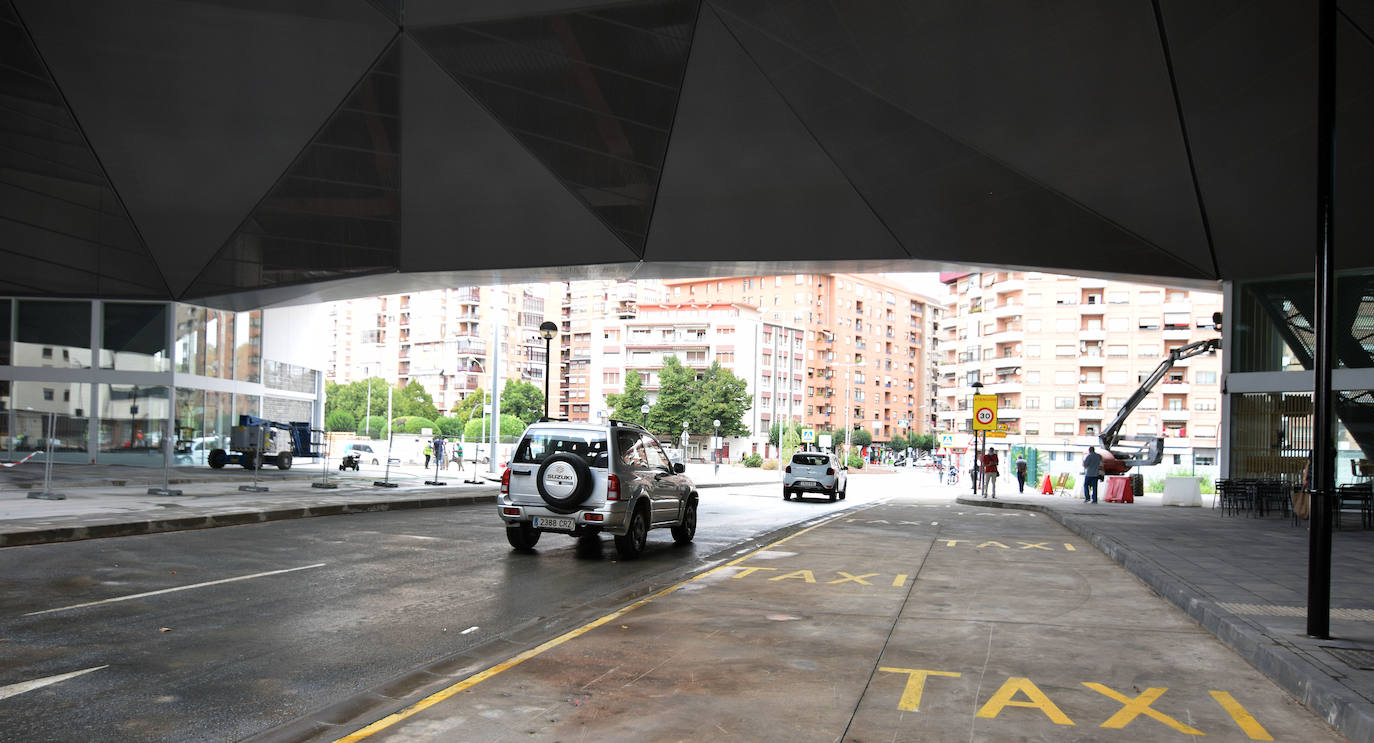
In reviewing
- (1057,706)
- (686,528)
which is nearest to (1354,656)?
(1057,706)

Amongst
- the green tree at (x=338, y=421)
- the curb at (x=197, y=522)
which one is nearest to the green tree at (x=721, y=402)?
the green tree at (x=338, y=421)

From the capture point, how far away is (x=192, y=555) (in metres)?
12.7

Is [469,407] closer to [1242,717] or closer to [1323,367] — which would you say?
[1323,367]

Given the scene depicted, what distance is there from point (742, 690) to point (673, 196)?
1896 cm

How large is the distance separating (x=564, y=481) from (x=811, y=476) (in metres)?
21.1

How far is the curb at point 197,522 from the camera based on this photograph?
13.6 meters

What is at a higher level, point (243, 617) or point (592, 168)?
point (592, 168)

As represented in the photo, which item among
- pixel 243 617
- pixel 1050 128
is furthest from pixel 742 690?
pixel 1050 128

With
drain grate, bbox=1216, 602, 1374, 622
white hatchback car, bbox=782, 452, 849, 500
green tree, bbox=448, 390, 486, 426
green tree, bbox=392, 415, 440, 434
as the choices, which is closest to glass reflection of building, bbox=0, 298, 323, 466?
white hatchback car, bbox=782, 452, 849, 500

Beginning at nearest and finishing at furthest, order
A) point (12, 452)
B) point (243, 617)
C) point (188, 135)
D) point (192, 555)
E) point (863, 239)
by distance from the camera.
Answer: point (243, 617)
point (192, 555)
point (188, 135)
point (863, 239)
point (12, 452)

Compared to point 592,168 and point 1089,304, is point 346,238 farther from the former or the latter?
point 1089,304

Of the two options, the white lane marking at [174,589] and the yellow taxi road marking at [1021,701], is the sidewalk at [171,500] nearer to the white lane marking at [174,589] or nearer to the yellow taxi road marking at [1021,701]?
the white lane marking at [174,589]

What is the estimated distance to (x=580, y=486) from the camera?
1308cm

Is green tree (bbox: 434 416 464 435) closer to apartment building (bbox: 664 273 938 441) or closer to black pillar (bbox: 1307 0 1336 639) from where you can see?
apartment building (bbox: 664 273 938 441)
